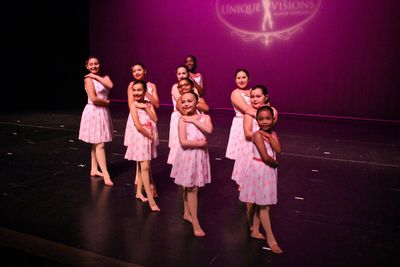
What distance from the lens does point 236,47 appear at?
1050cm

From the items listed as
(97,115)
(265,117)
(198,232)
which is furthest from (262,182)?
(97,115)

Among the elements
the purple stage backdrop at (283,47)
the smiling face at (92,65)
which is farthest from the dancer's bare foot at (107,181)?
the purple stage backdrop at (283,47)

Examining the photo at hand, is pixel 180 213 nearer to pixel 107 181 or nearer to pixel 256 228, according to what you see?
pixel 256 228

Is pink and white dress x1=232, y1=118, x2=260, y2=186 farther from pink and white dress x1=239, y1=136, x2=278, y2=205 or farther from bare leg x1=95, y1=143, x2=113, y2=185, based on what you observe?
bare leg x1=95, y1=143, x2=113, y2=185

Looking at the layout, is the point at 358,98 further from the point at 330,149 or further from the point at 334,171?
the point at 334,171

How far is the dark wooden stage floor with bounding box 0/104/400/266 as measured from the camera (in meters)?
3.19

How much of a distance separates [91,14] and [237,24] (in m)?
4.55

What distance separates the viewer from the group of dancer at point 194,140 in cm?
321

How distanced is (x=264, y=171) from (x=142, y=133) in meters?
1.36

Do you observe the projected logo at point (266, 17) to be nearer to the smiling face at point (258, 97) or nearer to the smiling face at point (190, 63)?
the smiling face at point (190, 63)

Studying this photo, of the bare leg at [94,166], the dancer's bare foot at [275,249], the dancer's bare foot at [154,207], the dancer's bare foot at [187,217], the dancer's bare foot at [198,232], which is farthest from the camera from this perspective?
the bare leg at [94,166]

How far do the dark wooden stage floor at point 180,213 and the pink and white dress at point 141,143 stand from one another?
0.50 meters

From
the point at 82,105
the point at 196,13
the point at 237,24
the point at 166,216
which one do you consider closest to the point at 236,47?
the point at 237,24

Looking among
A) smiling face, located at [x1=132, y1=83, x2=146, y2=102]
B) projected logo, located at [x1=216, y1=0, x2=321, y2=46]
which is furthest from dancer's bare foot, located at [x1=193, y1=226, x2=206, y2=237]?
projected logo, located at [x1=216, y1=0, x2=321, y2=46]
